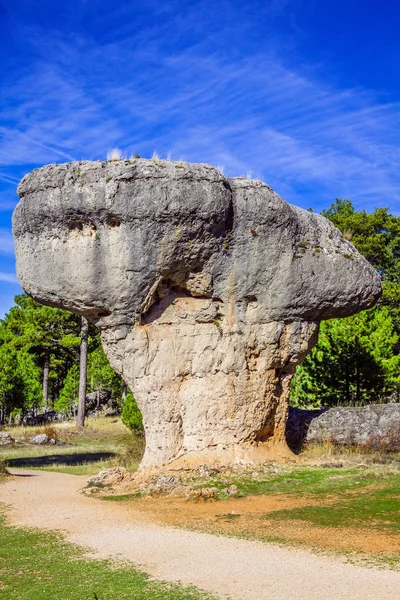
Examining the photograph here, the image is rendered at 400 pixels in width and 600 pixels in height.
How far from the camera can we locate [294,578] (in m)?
7.05

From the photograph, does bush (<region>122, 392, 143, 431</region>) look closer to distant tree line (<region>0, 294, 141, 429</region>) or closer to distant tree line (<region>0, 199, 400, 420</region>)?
distant tree line (<region>0, 199, 400, 420</region>)

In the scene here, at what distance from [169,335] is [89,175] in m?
4.28

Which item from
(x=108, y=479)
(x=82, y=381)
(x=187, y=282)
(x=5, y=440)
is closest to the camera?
(x=108, y=479)

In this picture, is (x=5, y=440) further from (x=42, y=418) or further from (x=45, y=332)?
(x=45, y=332)

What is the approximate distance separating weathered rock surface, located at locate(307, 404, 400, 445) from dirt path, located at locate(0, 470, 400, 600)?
7.53 metres

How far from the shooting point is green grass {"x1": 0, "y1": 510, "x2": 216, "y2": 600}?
22.3 feet

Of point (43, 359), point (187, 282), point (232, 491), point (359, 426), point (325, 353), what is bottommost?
point (232, 491)

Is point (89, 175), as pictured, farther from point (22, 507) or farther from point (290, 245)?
point (22, 507)

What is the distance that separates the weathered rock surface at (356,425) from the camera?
1723 cm

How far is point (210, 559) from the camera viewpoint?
317 inches

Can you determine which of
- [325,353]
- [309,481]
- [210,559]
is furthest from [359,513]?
[325,353]

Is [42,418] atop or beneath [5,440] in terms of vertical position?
atop

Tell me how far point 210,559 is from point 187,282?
8.09 metres

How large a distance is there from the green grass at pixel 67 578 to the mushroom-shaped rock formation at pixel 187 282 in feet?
19.0
